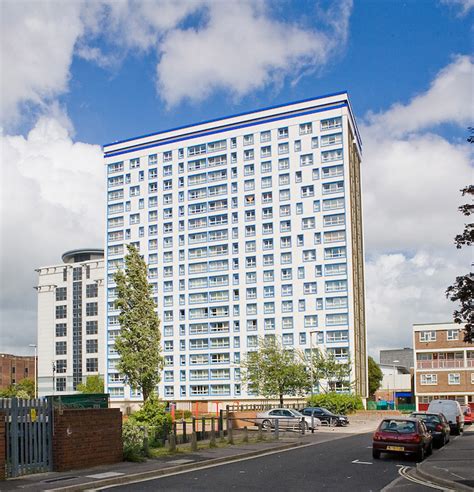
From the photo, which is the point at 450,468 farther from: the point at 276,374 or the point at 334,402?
the point at 276,374

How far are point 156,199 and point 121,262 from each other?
10886mm

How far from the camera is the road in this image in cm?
1714

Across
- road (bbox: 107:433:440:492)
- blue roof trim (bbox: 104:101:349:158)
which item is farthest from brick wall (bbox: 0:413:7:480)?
blue roof trim (bbox: 104:101:349:158)

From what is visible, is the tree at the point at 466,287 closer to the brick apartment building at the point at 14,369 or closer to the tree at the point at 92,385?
the tree at the point at 92,385

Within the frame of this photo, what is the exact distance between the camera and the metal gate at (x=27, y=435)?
697 inches

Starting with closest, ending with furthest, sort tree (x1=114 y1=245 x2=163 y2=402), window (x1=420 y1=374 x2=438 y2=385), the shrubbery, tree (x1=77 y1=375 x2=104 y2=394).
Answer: the shrubbery < tree (x1=114 y1=245 x2=163 y2=402) < window (x1=420 y1=374 x2=438 y2=385) < tree (x1=77 y1=375 x2=104 y2=394)

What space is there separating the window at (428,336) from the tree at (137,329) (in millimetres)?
50662

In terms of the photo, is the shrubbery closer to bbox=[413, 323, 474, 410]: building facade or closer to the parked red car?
the parked red car

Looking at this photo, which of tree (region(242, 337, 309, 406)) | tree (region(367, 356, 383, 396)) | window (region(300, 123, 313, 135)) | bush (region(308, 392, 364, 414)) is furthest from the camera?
tree (region(367, 356, 383, 396))

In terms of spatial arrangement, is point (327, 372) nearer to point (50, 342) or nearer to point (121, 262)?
point (121, 262)

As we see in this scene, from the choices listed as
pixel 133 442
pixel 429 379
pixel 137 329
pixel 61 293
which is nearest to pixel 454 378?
pixel 429 379

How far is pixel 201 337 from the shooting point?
101 m

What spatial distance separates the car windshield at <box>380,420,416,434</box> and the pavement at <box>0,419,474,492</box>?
1.03 m

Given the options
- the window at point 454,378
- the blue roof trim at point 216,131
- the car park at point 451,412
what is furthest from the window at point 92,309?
the car park at point 451,412
